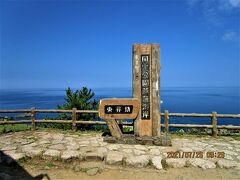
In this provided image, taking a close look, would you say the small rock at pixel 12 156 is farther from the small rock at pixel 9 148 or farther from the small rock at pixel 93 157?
the small rock at pixel 93 157

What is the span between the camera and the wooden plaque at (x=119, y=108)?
6.67 m

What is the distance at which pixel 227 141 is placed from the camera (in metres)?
7.17

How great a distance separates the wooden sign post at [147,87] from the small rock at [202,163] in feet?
5.51

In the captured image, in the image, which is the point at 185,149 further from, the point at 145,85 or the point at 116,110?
the point at 116,110

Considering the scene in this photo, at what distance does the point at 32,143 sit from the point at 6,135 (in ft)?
6.14

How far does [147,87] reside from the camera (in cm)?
679

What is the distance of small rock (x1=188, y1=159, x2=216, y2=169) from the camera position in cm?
499

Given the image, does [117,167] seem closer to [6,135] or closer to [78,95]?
[6,135]

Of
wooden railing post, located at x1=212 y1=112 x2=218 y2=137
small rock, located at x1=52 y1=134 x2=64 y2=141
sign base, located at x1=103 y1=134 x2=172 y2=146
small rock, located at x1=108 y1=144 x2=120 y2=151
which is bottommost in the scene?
small rock, located at x1=108 y1=144 x2=120 y2=151

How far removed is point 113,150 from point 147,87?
2.28m

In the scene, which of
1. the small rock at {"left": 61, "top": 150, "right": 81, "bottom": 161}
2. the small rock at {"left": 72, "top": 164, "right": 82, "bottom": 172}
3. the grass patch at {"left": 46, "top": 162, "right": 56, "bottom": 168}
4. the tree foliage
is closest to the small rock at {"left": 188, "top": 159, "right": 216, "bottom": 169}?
the small rock at {"left": 72, "top": 164, "right": 82, "bottom": 172}

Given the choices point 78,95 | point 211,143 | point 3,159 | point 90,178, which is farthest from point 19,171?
point 78,95

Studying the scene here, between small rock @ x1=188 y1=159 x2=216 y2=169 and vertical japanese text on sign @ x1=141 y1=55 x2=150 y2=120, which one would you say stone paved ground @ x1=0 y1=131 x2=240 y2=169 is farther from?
vertical japanese text on sign @ x1=141 y1=55 x2=150 y2=120
